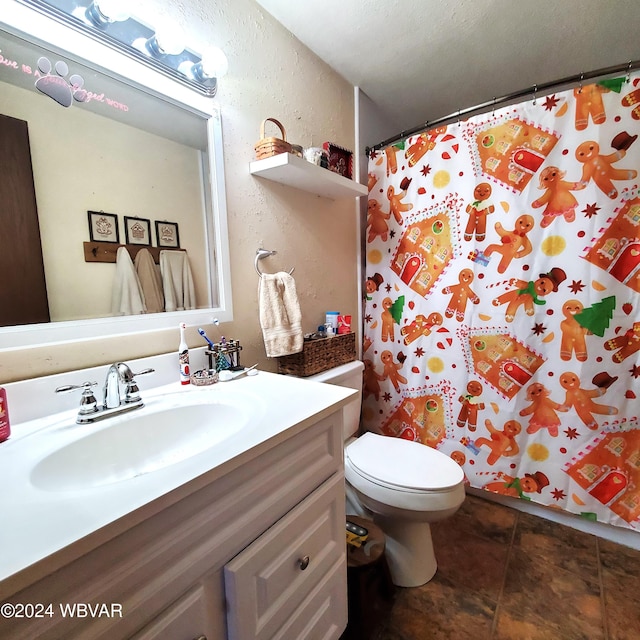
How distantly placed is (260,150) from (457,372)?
1315mm

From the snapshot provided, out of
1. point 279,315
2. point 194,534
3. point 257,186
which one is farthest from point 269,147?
point 194,534

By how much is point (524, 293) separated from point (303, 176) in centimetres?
106

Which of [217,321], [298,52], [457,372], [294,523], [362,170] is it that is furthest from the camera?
[362,170]

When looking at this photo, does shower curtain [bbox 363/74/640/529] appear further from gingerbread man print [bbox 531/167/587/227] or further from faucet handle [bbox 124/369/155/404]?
faucet handle [bbox 124/369/155/404]

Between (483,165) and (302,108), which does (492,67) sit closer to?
(483,165)

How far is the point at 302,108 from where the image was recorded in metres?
1.46

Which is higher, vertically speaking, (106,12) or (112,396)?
(106,12)

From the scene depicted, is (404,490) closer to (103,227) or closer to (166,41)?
(103,227)

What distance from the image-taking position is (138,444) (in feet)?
2.56

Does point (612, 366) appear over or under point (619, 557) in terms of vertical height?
over

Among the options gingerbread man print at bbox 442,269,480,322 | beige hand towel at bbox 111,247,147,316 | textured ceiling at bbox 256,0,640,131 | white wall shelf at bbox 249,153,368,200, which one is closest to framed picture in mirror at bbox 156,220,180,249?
beige hand towel at bbox 111,247,147,316

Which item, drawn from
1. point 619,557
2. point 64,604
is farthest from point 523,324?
point 64,604

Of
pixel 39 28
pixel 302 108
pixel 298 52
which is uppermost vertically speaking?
pixel 298 52

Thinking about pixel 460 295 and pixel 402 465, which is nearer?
pixel 402 465
